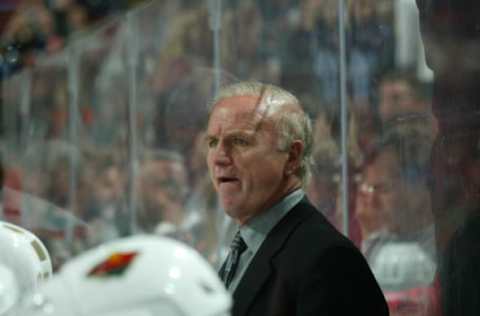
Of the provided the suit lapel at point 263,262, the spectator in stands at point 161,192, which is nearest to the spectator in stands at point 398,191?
the suit lapel at point 263,262

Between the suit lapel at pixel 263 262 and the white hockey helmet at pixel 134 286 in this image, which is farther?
the suit lapel at pixel 263 262

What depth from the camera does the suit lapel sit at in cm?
251

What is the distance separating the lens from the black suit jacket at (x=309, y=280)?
2.45m

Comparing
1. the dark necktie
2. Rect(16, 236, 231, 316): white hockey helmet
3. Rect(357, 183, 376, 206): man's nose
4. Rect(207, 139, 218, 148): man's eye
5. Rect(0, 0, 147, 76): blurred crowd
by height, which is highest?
Rect(0, 0, 147, 76): blurred crowd

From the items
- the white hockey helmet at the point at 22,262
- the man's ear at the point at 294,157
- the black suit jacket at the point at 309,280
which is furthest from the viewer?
the man's ear at the point at 294,157

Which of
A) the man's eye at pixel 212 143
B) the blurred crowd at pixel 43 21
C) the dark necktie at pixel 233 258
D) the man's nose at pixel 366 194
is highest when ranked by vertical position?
the blurred crowd at pixel 43 21

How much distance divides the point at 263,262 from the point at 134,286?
859 millimetres

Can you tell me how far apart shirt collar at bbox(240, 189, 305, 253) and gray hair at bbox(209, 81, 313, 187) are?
0.08 metres

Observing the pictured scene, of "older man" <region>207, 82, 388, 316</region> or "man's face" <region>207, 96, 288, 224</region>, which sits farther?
"man's face" <region>207, 96, 288, 224</region>

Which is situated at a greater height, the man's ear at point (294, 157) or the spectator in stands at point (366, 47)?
the spectator in stands at point (366, 47)

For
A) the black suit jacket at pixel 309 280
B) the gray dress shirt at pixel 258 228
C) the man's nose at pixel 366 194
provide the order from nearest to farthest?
the black suit jacket at pixel 309 280 → the gray dress shirt at pixel 258 228 → the man's nose at pixel 366 194

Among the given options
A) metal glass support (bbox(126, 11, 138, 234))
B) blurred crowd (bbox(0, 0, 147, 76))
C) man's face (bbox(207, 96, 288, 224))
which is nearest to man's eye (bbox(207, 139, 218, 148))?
man's face (bbox(207, 96, 288, 224))

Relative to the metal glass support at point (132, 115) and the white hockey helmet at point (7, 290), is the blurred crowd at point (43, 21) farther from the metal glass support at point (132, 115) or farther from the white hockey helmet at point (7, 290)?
the white hockey helmet at point (7, 290)

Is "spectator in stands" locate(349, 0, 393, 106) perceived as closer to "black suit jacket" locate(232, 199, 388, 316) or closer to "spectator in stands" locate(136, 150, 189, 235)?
"black suit jacket" locate(232, 199, 388, 316)
